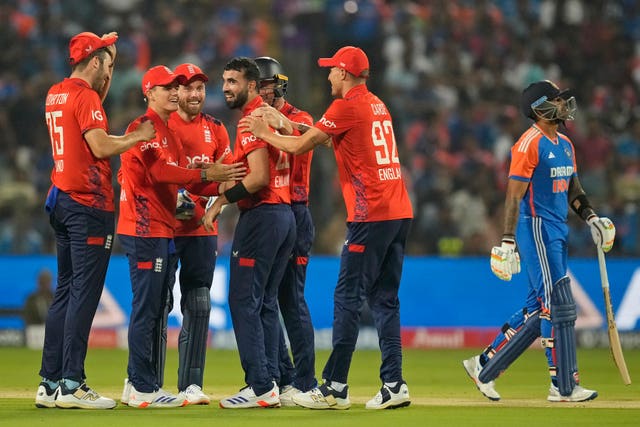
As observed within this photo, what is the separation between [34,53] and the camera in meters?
21.1

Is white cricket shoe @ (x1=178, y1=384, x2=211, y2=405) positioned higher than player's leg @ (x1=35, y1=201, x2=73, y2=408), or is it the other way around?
player's leg @ (x1=35, y1=201, x2=73, y2=408)

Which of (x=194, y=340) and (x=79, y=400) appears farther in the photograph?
(x=194, y=340)

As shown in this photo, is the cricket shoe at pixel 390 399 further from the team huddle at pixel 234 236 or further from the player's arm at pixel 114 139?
the player's arm at pixel 114 139

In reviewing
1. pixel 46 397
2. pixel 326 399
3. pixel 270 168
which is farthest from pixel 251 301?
pixel 46 397

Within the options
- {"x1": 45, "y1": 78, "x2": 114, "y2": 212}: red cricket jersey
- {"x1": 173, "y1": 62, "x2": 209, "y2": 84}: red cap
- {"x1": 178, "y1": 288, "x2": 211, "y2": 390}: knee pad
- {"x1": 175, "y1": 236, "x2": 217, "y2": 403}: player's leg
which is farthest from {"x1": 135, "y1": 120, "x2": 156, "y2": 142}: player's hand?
{"x1": 178, "y1": 288, "x2": 211, "y2": 390}: knee pad

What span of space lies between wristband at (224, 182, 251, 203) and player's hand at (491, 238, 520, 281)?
224cm

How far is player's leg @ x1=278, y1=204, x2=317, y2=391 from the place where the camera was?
963 centimetres

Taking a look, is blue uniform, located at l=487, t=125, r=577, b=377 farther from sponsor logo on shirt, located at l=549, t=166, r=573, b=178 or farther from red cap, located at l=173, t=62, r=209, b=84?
red cap, located at l=173, t=62, r=209, b=84

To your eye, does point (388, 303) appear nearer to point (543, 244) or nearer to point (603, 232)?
point (543, 244)

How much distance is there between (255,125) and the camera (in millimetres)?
9117

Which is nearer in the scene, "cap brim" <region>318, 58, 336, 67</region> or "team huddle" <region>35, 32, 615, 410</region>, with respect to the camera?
"team huddle" <region>35, 32, 615, 410</region>

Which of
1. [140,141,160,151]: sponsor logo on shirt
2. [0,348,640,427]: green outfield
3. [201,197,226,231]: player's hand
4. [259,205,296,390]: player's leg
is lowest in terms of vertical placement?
[0,348,640,427]: green outfield

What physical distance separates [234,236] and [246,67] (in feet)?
4.46

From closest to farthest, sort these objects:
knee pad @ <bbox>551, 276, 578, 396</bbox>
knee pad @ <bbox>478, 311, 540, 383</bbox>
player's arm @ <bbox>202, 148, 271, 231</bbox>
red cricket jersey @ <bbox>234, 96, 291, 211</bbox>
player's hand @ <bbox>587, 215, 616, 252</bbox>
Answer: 1. player's arm @ <bbox>202, 148, 271, 231</bbox>
2. red cricket jersey @ <bbox>234, 96, 291, 211</bbox>
3. knee pad @ <bbox>551, 276, 578, 396</bbox>
4. knee pad @ <bbox>478, 311, 540, 383</bbox>
5. player's hand @ <bbox>587, 215, 616, 252</bbox>
